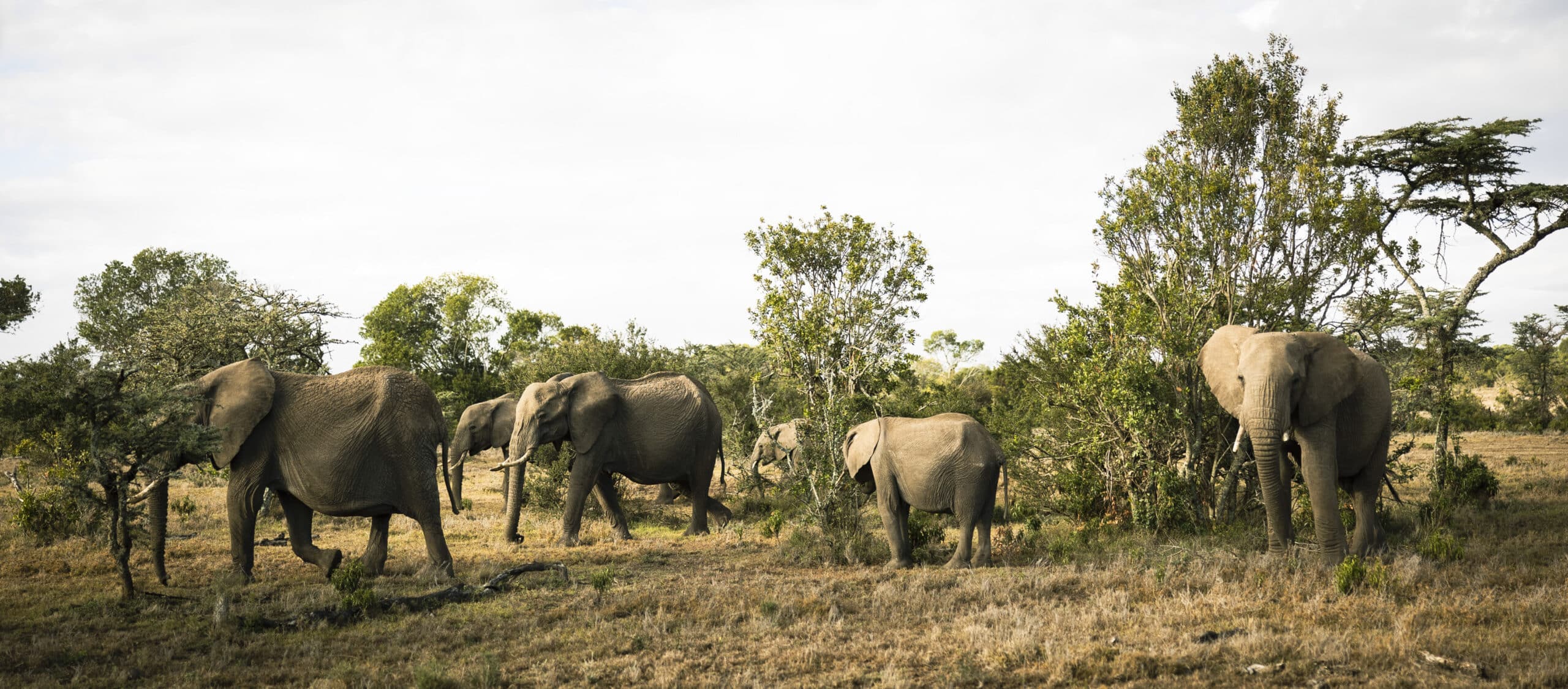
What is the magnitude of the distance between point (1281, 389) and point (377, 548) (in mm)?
11193

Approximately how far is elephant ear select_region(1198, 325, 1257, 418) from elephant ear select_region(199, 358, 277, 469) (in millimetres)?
11719

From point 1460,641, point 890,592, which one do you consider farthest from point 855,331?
point 1460,641

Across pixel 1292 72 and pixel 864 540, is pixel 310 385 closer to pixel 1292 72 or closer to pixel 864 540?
pixel 864 540

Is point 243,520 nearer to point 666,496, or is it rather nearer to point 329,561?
point 329,561

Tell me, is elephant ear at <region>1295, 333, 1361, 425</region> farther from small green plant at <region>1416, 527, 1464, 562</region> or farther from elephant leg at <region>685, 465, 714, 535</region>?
elephant leg at <region>685, 465, 714, 535</region>

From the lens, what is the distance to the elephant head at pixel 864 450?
1313cm

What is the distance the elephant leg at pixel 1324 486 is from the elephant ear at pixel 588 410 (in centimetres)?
1048

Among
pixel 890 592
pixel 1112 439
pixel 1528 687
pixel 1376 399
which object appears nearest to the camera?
pixel 1528 687

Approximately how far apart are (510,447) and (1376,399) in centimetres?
1261

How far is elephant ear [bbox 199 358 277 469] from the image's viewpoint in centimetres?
1138

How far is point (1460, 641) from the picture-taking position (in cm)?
790

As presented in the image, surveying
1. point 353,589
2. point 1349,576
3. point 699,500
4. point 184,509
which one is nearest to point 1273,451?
point 1349,576

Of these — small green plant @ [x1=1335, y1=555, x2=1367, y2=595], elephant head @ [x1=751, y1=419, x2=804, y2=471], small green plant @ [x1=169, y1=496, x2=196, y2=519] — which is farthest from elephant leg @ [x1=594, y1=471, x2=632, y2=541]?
small green plant @ [x1=1335, y1=555, x2=1367, y2=595]

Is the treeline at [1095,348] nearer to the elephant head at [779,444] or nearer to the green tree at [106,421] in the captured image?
the green tree at [106,421]
